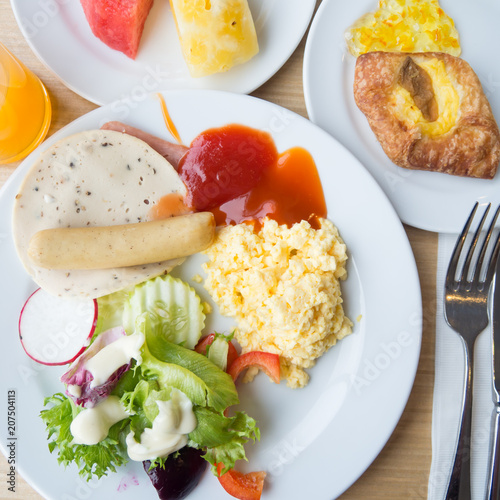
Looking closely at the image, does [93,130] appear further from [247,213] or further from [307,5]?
[307,5]

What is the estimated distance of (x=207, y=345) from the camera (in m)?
2.28

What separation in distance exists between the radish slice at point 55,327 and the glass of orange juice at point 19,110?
2.41 ft

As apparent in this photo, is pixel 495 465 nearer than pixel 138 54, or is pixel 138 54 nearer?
pixel 495 465

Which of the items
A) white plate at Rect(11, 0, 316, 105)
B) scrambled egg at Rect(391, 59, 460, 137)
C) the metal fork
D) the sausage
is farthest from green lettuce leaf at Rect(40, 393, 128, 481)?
scrambled egg at Rect(391, 59, 460, 137)

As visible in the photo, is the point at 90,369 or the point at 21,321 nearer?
the point at 90,369

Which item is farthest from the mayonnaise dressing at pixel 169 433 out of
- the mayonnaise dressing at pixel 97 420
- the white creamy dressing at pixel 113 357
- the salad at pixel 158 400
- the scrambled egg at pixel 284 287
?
the scrambled egg at pixel 284 287

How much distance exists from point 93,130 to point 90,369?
115 centimetres

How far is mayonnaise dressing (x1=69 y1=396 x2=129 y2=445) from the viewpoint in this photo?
79.4 inches

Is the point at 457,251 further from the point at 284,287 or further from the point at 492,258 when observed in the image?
the point at 284,287

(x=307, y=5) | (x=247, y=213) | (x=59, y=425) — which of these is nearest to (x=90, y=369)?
(x=59, y=425)

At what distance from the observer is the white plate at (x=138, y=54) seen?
2.34m

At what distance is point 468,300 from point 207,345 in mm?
1330

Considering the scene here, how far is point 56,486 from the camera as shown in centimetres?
224

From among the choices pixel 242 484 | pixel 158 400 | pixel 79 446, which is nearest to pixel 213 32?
pixel 158 400
